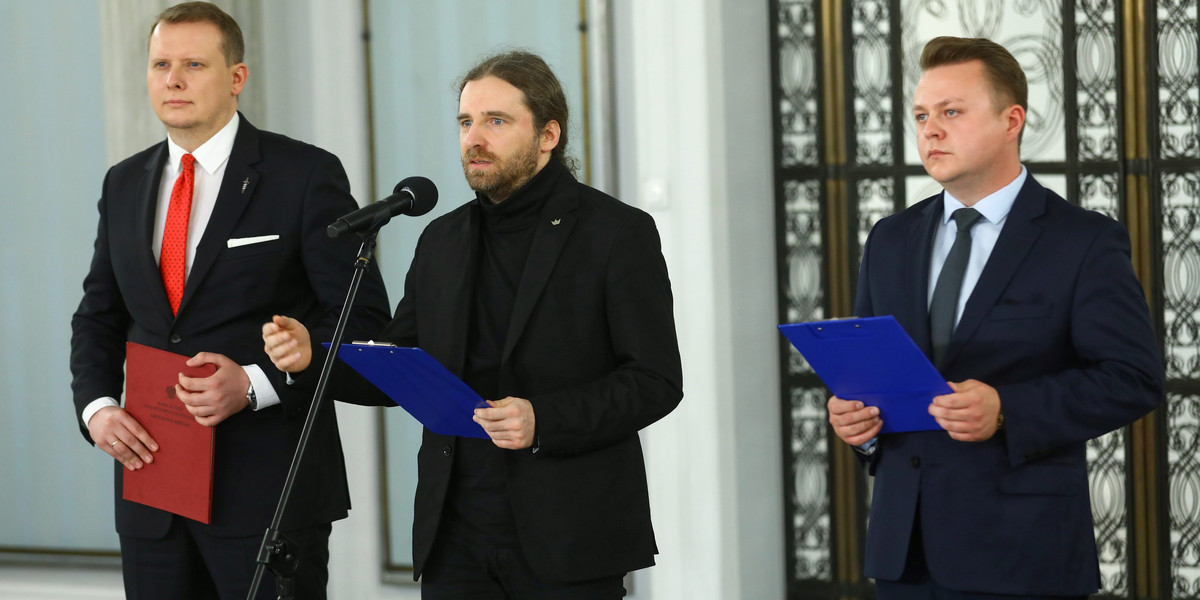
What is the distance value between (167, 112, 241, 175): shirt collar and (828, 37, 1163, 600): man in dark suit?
164 centimetres

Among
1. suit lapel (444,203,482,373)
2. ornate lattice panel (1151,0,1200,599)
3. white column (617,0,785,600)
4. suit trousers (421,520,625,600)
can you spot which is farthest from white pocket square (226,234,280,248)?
ornate lattice panel (1151,0,1200,599)

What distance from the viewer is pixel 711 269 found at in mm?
4664

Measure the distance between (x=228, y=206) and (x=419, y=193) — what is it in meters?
0.77

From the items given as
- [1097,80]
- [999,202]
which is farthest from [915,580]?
[1097,80]

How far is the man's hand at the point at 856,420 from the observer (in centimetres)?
257

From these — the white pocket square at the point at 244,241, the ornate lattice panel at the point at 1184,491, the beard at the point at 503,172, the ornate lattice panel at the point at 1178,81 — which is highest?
the ornate lattice panel at the point at 1178,81

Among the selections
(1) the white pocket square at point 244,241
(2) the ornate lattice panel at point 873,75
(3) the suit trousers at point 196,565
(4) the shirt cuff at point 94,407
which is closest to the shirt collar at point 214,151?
(1) the white pocket square at point 244,241

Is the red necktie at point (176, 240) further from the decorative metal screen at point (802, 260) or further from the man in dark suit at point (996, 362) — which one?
the decorative metal screen at point (802, 260)

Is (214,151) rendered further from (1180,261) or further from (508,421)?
(1180,261)

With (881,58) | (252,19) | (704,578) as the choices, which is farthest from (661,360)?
(252,19)

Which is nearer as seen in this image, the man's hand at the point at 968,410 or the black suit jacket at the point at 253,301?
the man's hand at the point at 968,410

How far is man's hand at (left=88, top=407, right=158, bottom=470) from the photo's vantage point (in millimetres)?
3049

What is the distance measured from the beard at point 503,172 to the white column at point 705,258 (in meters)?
1.98

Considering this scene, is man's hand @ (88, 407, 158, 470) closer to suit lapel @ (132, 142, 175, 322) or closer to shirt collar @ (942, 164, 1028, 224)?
suit lapel @ (132, 142, 175, 322)
